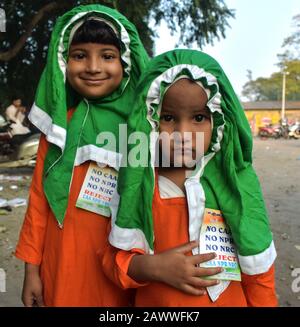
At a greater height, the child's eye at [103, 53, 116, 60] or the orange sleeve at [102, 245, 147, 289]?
the child's eye at [103, 53, 116, 60]

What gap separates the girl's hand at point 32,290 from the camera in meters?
1.57

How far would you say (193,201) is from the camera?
1.31 meters

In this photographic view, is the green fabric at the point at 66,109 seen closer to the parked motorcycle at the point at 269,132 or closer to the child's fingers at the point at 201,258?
the child's fingers at the point at 201,258

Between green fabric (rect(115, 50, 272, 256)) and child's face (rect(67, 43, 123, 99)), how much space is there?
9.1 inches

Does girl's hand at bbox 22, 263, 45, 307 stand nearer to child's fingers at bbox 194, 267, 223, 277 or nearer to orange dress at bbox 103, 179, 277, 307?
orange dress at bbox 103, 179, 277, 307

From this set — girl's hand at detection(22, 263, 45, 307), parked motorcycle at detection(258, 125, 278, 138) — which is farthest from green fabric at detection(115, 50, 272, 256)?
parked motorcycle at detection(258, 125, 278, 138)

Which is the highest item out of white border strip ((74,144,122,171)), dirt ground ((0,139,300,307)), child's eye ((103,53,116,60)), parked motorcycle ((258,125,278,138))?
child's eye ((103,53,116,60))

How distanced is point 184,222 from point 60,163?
1.72 ft

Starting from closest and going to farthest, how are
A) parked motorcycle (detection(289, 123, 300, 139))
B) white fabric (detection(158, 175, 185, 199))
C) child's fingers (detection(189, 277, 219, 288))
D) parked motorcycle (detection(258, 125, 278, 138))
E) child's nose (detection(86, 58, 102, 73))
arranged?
child's fingers (detection(189, 277, 219, 288)), white fabric (detection(158, 175, 185, 199)), child's nose (detection(86, 58, 102, 73)), parked motorcycle (detection(289, 123, 300, 139)), parked motorcycle (detection(258, 125, 278, 138))

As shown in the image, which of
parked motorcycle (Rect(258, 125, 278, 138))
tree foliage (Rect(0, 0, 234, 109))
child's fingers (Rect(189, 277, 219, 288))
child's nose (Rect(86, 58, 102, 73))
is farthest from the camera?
parked motorcycle (Rect(258, 125, 278, 138))

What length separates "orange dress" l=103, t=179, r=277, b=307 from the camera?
Result: 1.30 metres

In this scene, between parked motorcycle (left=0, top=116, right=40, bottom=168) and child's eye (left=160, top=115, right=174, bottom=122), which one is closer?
child's eye (left=160, top=115, right=174, bottom=122)

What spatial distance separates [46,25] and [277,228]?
9.46m

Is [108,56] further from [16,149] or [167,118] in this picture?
[16,149]
